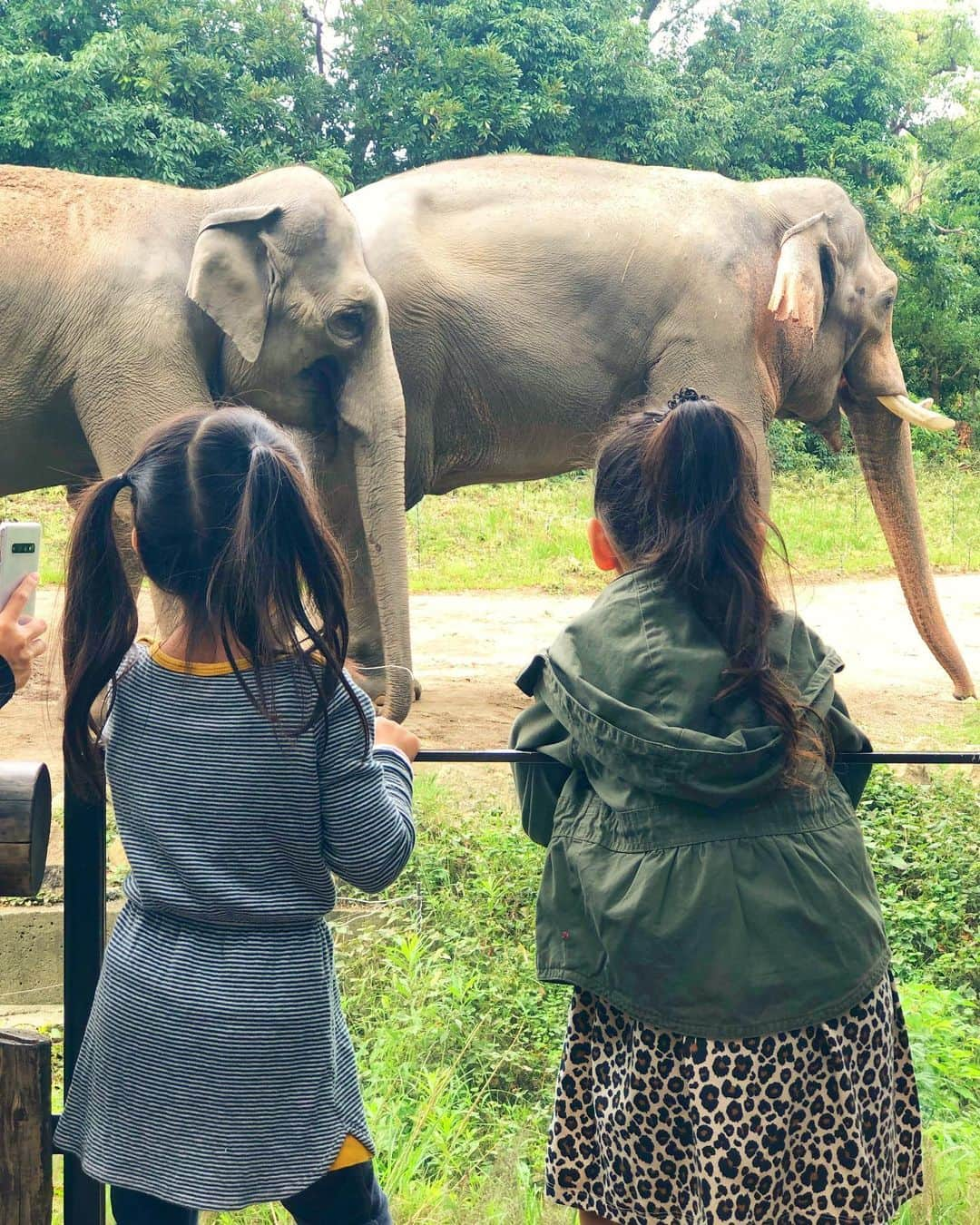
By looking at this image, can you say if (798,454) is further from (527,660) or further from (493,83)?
(527,660)

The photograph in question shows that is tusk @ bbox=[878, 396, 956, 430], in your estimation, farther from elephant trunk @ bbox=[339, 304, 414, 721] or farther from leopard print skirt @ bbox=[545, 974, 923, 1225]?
leopard print skirt @ bbox=[545, 974, 923, 1225]

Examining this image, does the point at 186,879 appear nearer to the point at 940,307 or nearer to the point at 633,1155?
the point at 633,1155

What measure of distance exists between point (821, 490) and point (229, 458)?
46.6 ft

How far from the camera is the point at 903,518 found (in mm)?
6391

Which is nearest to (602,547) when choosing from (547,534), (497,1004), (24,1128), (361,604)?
(24,1128)

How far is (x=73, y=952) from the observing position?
155cm

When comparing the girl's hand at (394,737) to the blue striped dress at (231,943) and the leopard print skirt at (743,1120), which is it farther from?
the leopard print skirt at (743,1120)

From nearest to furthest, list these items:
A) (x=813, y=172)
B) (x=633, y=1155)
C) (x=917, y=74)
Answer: (x=633, y=1155) < (x=813, y=172) < (x=917, y=74)

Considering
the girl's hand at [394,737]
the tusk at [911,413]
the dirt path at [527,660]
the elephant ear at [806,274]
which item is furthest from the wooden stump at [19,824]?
the tusk at [911,413]

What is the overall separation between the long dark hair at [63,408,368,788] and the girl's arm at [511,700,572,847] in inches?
10.9

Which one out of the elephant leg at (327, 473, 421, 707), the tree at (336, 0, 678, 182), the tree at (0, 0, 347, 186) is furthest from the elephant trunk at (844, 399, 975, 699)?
the tree at (336, 0, 678, 182)

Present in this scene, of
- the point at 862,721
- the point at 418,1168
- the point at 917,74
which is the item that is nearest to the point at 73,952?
the point at 418,1168

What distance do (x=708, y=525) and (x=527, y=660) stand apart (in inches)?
228

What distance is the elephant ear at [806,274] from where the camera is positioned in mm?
5574
